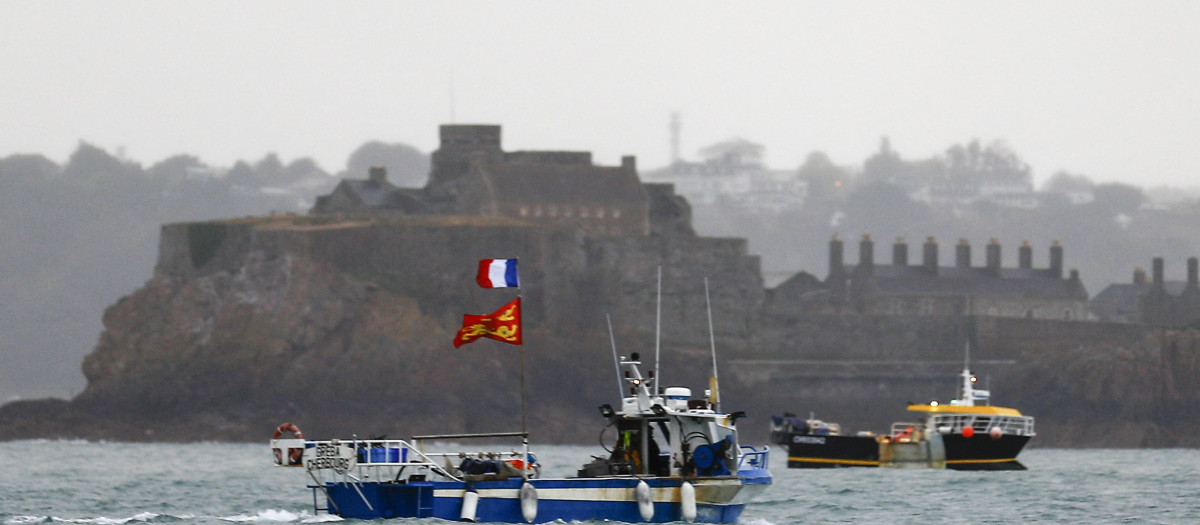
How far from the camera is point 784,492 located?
57406mm

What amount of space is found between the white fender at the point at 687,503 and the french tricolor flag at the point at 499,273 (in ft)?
13.3


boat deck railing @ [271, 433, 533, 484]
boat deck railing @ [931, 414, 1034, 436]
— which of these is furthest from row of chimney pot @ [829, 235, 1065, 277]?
boat deck railing @ [271, 433, 533, 484]

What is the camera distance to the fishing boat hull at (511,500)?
41.6 m

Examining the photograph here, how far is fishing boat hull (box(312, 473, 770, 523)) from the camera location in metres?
41.6

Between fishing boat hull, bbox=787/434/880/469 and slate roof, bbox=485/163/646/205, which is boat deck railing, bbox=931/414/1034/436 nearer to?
fishing boat hull, bbox=787/434/880/469

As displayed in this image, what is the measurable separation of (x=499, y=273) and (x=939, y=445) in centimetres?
2784

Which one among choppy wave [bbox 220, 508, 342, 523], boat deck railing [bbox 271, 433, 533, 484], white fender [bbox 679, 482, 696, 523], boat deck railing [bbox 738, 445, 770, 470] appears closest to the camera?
boat deck railing [bbox 271, 433, 533, 484]

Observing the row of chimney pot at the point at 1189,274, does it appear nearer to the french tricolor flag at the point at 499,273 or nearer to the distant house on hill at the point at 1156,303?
the distant house on hill at the point at 1156,303

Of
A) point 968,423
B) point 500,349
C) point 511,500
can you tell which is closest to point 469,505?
point 511,500

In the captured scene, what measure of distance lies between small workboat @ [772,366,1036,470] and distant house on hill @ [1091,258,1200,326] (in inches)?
1374

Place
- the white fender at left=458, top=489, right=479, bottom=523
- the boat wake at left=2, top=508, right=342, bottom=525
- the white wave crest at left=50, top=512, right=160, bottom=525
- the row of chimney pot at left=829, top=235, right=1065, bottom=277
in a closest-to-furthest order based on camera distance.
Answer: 1. the white fender at left=458, top=489, right=479, bottom=523
2. the boat wake at left=2, top=508, right=342, bottom=525
3. the white wave crest at left=50, top=512, right=160, bottom=525
4. the row of chimney pot at left=829, top=235, right=1065, bottom=277

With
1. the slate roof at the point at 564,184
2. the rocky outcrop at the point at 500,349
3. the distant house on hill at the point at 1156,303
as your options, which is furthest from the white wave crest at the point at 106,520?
the distant house on hill at the point at 1156,303

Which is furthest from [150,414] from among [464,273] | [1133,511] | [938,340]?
[1133,511]

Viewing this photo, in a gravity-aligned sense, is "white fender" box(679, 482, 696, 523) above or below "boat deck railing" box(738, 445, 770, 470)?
below
